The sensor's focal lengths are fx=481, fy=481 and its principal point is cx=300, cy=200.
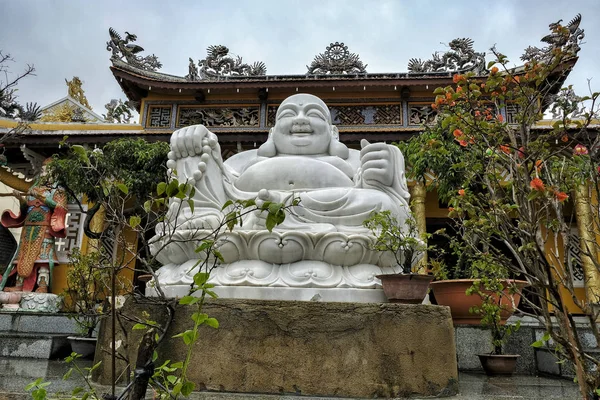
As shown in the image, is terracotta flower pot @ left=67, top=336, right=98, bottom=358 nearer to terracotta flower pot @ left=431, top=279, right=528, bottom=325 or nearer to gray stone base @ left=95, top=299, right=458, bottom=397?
gray stone base @ left=95, top=299, right=458, bottom=397

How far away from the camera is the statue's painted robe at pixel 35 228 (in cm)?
988

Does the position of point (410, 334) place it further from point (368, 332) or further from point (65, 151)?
point (65, 151)

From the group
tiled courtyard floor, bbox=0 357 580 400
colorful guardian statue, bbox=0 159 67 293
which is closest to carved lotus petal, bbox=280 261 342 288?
tiled courtyard floor, bbox=0 357 580 400

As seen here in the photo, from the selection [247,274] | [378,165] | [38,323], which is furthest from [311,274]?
[38,323]

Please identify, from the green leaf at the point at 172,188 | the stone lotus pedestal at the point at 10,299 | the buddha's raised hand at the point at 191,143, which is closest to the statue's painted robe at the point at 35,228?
the stone lotus pedestal at the point at 10,299

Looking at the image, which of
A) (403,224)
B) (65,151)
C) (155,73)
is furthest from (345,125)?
(403,224)

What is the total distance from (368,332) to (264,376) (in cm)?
58

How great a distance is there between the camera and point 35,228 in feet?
32.7

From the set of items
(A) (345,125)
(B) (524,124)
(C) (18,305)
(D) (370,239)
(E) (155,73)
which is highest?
(E) (155,73)

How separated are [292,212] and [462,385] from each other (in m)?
1.66

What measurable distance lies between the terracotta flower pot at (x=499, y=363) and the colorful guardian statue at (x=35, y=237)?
28.6ft

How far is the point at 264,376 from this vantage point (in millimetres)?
2463

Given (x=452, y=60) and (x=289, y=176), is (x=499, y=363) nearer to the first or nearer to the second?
(x=289, y=176)

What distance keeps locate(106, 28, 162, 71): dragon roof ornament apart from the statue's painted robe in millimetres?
4589
